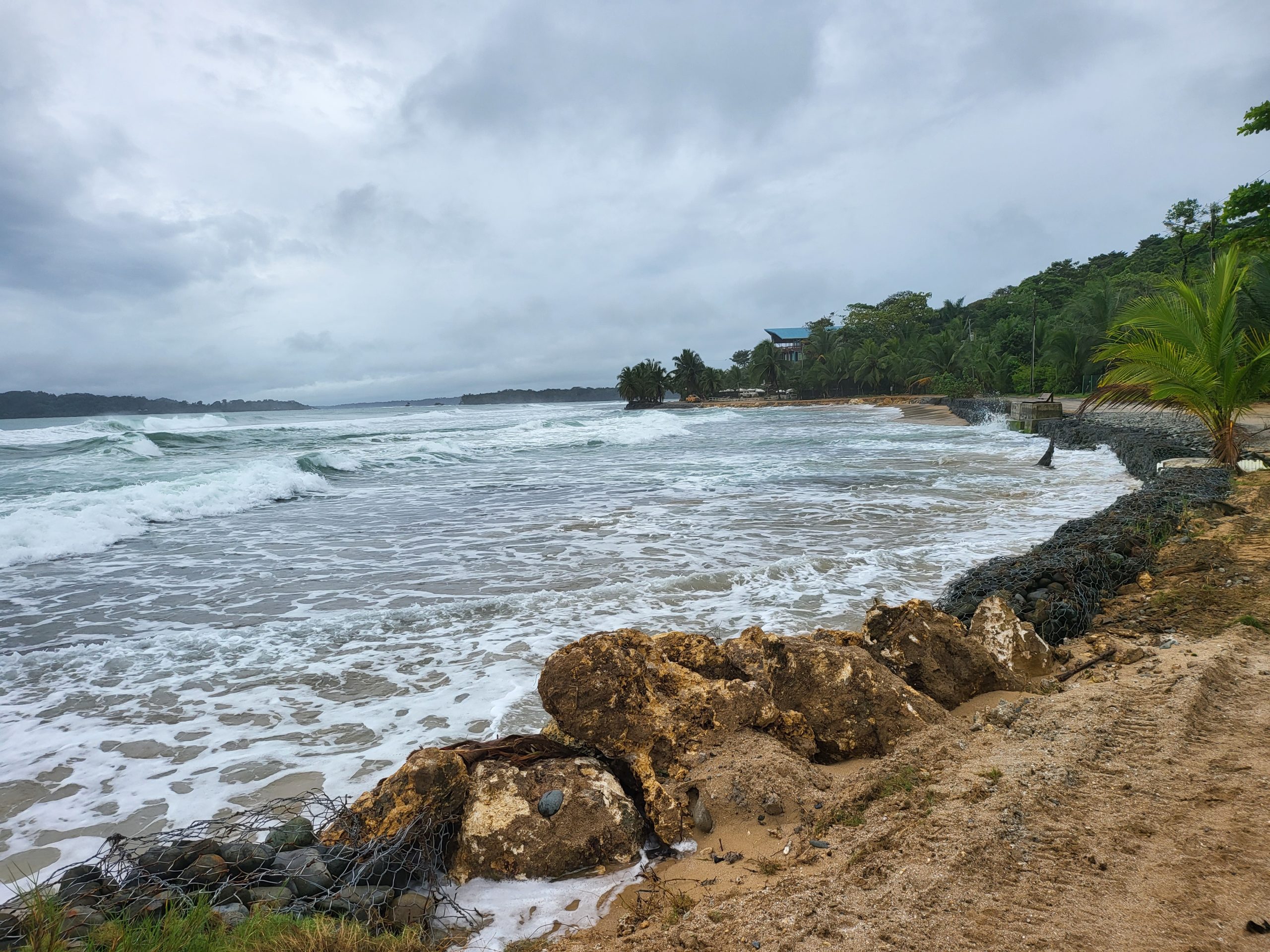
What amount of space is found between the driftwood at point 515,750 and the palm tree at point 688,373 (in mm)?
93047

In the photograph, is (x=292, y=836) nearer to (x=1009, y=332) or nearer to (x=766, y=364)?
(x=1009, y=332)

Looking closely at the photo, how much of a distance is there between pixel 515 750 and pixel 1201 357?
10.7 metres

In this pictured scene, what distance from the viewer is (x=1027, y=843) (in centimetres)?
213

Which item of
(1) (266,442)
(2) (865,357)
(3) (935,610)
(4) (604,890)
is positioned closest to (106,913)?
(4) (604,890)

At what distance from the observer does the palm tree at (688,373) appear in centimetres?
9450

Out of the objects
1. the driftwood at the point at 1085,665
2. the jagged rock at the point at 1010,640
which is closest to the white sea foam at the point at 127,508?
the jagged rock at the point at 1010,640

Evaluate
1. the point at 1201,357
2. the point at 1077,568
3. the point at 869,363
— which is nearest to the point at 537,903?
the point at 1077,568

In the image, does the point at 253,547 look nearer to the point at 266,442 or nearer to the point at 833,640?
the point at 833,640

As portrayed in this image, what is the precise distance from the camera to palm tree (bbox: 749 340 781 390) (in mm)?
85375

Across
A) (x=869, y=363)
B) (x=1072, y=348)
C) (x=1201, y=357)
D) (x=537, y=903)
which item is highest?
(x=869, y=363)

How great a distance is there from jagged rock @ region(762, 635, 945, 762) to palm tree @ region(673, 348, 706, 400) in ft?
304

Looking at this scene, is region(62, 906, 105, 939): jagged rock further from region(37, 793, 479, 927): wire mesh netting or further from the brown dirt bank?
the brown dirt bank

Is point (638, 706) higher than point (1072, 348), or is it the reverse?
point (1072, 348)

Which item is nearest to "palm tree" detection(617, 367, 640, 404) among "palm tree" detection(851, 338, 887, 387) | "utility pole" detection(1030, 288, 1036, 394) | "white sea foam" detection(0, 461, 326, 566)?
"palm tree" detection(851, 338, 887, 387)
